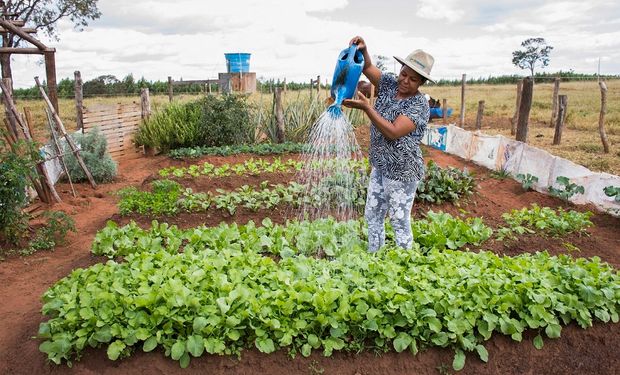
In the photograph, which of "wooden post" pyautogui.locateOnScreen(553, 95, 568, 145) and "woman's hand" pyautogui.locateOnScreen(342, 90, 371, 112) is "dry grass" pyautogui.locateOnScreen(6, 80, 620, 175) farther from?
"woman's hand" pyautogui.locateOnScreen(342, 90, 371, 112)

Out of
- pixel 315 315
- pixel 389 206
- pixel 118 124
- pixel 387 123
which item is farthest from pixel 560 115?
pixel 315 315

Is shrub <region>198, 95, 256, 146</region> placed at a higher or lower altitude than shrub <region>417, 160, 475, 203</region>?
higher

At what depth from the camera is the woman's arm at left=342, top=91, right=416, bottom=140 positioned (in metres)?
3.50

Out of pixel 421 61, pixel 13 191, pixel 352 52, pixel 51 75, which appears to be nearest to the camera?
pixel 421 61

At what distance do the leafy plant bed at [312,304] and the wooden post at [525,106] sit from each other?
5.93m

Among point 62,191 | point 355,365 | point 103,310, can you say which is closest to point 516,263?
point 355,365

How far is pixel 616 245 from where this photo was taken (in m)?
5.57

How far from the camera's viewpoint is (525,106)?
916 cm

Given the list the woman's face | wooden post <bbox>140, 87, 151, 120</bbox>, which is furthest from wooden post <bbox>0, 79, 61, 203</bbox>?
wooden post <bbox>140, 87, 151, 120</bbox>

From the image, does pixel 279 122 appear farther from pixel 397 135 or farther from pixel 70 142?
pixel 397 135

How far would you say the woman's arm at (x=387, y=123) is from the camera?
350 centimetres

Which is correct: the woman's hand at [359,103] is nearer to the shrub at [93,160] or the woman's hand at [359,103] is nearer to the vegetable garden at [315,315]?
the vegetable garden at [315,315]

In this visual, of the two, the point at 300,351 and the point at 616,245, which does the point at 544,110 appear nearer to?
the point at 616,245

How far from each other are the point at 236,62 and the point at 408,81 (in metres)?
15.9
